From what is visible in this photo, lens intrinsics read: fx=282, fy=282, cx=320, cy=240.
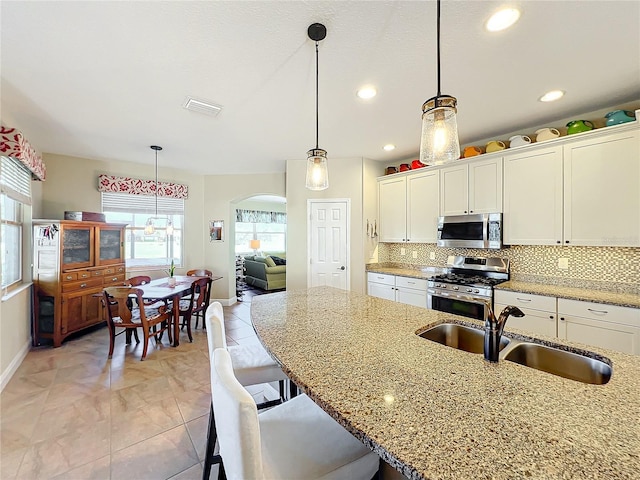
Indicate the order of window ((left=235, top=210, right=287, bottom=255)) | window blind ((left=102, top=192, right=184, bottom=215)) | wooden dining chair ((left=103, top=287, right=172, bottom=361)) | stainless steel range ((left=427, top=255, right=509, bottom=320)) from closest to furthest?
1. stainless steel range ((left=427, top=255, right=509, bottom=320))
2. wooden dining chair ((left=103, top=287, right=172, bottom=361))
3. window blind ((left=102, top=192, right=184, bottom=215))
4. window ((left=235, top=210, right=287, bottom=255))

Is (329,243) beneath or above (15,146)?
beneath

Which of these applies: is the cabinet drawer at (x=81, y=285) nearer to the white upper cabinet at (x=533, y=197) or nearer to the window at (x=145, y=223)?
the window at (x=145, y=223)

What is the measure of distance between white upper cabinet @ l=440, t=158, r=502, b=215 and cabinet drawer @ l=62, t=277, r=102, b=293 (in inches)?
190

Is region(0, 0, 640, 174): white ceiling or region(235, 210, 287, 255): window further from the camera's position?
region(235, 210, 287, 255): window

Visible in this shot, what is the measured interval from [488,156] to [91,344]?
5.36 meters

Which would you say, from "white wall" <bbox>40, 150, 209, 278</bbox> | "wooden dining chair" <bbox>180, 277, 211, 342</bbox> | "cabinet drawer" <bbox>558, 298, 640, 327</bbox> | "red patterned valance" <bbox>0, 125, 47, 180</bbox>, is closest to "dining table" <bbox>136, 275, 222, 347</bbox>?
"wooden dining chair" <bbox>180, 277, 211, 342</bbox>

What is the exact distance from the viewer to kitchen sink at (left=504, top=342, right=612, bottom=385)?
120 cm

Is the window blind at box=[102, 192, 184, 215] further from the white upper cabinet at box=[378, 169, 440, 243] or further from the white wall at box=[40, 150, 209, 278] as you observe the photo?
the white upper cabinet at box=[378, 169, 440, 243]

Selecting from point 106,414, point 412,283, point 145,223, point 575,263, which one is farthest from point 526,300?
point 145,223

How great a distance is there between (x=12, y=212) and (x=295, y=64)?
12.1 ft

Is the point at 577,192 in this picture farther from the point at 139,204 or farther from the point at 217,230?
the point at 139,204

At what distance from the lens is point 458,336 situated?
5.42 ft

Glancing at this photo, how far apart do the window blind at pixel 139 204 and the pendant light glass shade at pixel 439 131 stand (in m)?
4.99

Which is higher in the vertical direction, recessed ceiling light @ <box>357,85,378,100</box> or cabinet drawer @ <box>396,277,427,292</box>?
recessed ceiling light @ <box>357,85,378,100</box>
